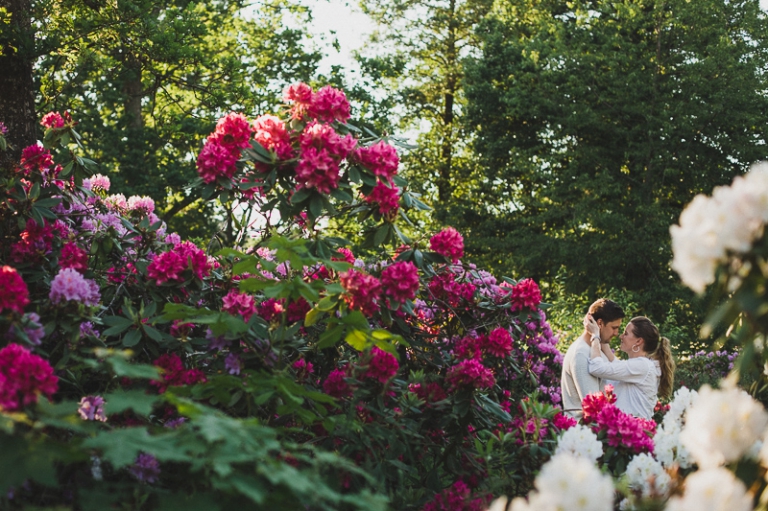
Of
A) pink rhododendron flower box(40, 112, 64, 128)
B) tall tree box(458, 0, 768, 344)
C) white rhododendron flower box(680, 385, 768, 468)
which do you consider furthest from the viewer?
tall tree box(458, 0, 768, 344)

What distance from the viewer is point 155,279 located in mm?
3623

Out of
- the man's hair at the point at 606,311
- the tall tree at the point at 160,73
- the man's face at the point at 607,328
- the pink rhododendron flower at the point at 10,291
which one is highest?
the tall tree at the point at 160,73

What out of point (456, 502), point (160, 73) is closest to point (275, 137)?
point (456, 502)

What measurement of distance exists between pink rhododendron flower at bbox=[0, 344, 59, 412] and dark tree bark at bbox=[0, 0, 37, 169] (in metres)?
4.10

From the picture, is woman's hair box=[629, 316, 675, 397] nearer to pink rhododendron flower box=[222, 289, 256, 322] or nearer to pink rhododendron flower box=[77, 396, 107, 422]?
pink rhododendron flower box=[222, 289, 256, 322]

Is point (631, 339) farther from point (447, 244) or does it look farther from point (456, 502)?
point (456, 502)

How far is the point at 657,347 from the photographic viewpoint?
260 inches

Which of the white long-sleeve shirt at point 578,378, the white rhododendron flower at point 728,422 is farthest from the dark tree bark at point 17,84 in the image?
the white rhododendron flower at point 728,422

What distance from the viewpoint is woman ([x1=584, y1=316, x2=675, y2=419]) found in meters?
6.10

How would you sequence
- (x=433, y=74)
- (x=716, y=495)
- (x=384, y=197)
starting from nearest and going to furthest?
(x=716, y=495) → (x=384, y=197) → (x=433, y=74)

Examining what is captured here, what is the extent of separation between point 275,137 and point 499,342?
1.45 m

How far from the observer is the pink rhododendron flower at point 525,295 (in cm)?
394

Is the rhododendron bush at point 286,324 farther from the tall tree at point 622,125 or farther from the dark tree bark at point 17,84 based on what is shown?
the tall tree at point 622,125

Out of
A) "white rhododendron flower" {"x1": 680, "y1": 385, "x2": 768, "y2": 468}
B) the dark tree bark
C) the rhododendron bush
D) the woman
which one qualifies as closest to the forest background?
the dark tree bark
